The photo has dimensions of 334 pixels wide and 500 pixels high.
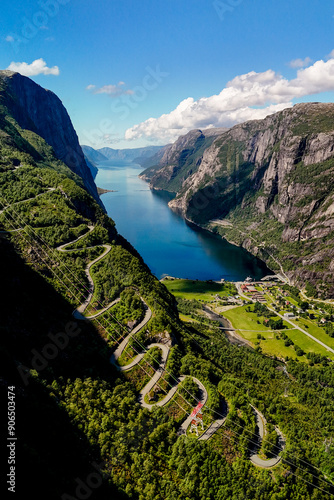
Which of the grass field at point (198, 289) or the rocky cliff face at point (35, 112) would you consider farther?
the rocky cliff face at point (35, 112)

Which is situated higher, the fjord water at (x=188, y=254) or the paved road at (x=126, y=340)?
the paved road at (x=126, y=340)

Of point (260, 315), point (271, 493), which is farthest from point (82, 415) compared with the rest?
point (260, 315)

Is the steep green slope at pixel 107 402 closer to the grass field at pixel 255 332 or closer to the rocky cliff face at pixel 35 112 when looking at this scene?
the grass field at pixel 255 332

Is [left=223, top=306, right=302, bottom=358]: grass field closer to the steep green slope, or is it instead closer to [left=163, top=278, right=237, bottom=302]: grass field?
[left=163, top=278, right=237, bottom=302]: grass field

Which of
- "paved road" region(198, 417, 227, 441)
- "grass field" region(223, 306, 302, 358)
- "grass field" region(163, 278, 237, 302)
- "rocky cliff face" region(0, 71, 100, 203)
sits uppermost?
"rocky cliff face" region(0, 71, 100, 203)

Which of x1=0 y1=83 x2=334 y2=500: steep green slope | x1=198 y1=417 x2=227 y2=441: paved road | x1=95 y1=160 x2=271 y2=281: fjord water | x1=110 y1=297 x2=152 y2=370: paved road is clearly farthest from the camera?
x1=95 y1=160 x2=271 y2=281: fjord water

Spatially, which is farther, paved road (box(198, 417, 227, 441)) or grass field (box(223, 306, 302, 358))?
grass field (box(223, 306, 302, 358))

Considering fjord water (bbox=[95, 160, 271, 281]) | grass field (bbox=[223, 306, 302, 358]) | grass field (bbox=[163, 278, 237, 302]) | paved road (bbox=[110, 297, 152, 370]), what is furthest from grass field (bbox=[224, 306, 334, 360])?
paved road (bbox=[110, 297, 152, 370])

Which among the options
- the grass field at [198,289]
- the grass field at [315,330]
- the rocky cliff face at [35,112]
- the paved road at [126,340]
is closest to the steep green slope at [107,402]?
the paved road at [126,340]
